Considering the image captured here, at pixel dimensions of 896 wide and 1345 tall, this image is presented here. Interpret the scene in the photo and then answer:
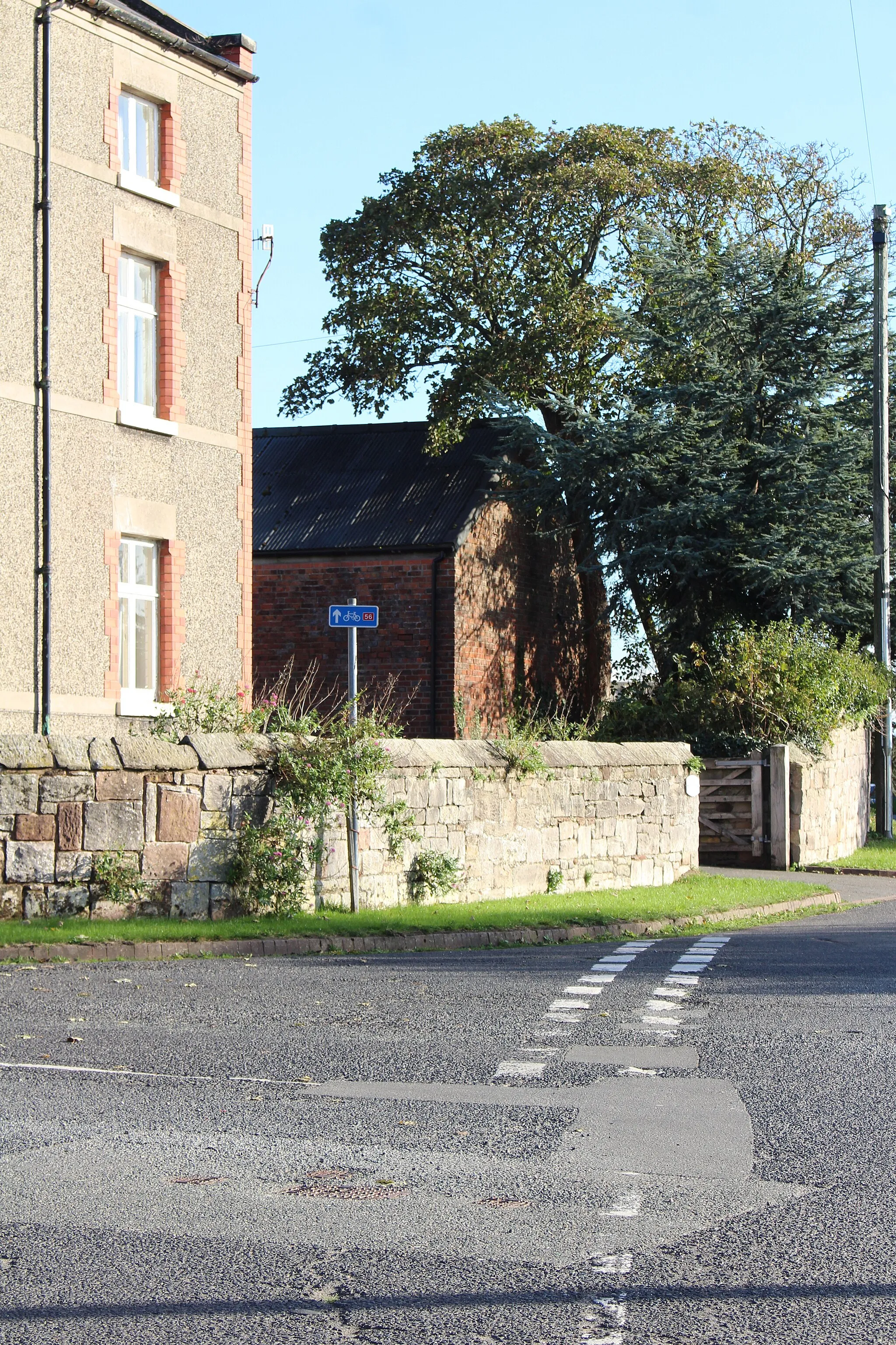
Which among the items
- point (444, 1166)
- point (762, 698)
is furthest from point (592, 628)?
point (444, 1166)

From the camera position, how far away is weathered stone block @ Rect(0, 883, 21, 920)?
13.2 m

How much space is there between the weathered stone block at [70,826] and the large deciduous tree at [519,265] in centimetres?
2017

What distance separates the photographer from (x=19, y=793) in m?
13.2

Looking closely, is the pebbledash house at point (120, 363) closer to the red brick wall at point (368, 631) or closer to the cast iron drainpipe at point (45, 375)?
the cast iron drainpipe at point (45, 375)

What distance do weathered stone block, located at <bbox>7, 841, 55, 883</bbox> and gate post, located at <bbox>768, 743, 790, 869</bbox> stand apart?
45.7 ft

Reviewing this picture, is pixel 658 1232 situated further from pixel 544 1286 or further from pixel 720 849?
pixel 720 849

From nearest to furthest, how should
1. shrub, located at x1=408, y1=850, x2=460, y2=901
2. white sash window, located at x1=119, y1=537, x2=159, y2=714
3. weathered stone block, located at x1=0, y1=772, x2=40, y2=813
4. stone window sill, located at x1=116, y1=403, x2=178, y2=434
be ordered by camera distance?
weathered stone block, located at x1=0, y1=772, x2=40, y2=813, shrub, located at x1=408, y1=850, x2=460, y2=901, stone window sill, located at x1=116, y1=403, x2=178, y2=434, white sash window, located at x1=119, y1=537, x2=159, y2=714

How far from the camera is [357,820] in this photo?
616 inches

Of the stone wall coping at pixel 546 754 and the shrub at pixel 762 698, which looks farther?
the shrub at pixel 762 698

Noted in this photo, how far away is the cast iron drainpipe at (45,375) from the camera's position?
18.5 meters

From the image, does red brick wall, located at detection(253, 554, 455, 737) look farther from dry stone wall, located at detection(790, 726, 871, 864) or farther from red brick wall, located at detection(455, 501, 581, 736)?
dry stone wall, located at detection(790, 726, 871, 864)

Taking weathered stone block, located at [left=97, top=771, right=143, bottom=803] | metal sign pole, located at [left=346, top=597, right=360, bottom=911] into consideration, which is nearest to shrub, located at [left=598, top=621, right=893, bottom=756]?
metal sign pole, located at [left=346, top=597, right=360, bottom=911]

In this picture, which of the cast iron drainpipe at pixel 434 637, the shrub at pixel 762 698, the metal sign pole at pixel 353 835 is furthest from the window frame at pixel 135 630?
the cast iron drainpipe at pixel 434 637

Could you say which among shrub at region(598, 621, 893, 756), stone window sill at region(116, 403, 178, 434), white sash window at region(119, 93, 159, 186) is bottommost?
shrub at region(598, 621, 893, 756)
